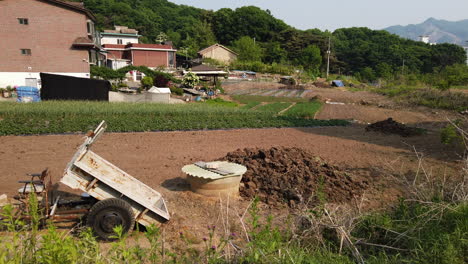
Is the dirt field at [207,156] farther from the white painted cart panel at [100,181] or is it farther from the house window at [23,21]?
the house window at [23,21]

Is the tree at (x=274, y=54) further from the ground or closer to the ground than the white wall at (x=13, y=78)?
further from the ground

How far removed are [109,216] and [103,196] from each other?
36 cm

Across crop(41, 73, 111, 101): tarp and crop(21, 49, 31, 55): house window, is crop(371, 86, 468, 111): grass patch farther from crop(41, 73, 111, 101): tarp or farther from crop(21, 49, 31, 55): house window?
crop(21, 49, 31, 55): house window

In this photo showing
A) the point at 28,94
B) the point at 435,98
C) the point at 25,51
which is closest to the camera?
the point at 28,94

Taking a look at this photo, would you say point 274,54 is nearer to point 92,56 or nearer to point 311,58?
point 311,58

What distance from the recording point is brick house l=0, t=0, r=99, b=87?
27031 mm

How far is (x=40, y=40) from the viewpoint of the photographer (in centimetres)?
2788

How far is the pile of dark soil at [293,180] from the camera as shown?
6.54m

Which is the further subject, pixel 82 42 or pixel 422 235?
pixel 82 42

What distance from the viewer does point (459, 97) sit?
2225 centimetres

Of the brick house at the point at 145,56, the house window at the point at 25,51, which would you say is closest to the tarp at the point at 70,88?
the house window at the point at 25,51

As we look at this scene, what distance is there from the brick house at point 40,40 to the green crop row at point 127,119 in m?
14.7

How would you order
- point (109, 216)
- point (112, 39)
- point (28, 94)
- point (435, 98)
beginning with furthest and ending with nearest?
point (112, 39), point (435, 98), point (28, 94), point (109, 216)

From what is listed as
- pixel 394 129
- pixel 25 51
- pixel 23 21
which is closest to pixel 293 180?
pixel 394 129
